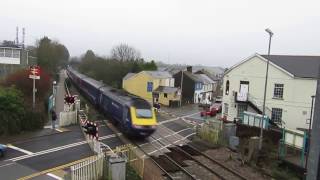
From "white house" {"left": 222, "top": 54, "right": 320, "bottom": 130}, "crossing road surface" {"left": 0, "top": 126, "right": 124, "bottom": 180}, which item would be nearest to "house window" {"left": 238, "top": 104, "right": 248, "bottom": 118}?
"white house" {"left": 222, "top": 54, "right": 320, "bottom": 130}

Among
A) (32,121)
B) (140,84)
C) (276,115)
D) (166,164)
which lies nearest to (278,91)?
(276,115)

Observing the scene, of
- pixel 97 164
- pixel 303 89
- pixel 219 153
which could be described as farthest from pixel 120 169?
pixel 303 89

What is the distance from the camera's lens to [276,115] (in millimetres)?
37156

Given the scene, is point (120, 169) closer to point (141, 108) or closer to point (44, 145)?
point (44, 145)

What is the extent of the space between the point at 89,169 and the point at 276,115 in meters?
27.5

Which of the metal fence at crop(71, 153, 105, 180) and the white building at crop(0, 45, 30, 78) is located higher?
the white building at crop(0, 45, 30, 78)

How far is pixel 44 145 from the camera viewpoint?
20.8 metres

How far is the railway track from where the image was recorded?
18.8 m

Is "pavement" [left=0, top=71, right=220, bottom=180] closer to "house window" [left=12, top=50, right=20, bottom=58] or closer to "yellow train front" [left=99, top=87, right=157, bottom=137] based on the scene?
"yellow train front" [left=99, top=87, right=157, bottom=137]

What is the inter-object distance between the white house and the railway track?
587 inches

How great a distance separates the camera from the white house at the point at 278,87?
3500 cm

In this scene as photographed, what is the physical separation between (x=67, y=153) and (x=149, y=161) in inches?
175

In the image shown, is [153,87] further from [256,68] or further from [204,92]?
[256,68]

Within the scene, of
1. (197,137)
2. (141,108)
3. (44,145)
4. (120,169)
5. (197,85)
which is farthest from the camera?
(197,85)
